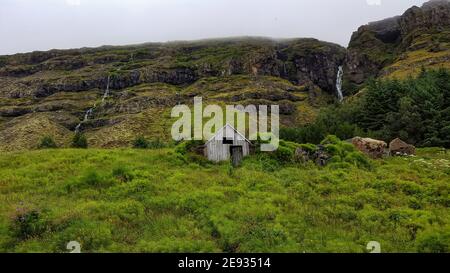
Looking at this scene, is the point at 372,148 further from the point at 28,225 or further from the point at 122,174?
the point at 28,225

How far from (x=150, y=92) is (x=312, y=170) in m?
137

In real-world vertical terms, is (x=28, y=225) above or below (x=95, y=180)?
above

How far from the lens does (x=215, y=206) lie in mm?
23953

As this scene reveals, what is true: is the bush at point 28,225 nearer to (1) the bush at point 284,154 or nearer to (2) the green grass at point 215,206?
(2) the green grass at point 215,206

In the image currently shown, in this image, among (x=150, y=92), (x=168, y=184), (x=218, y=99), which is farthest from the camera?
(x=150, y=92)

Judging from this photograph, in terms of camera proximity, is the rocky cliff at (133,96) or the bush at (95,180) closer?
the bush at (95,180)

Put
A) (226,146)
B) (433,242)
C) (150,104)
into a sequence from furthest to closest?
(150,104)
(226,146)
(433,242)

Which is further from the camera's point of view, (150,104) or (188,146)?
(150,104)

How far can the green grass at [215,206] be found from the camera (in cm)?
1880

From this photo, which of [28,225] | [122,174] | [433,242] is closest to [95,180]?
[122,174]

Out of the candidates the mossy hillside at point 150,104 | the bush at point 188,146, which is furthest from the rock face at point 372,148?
the mossy hillside at point 150,104

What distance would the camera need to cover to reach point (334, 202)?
2511 centimetres

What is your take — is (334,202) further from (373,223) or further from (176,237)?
(176,237)
